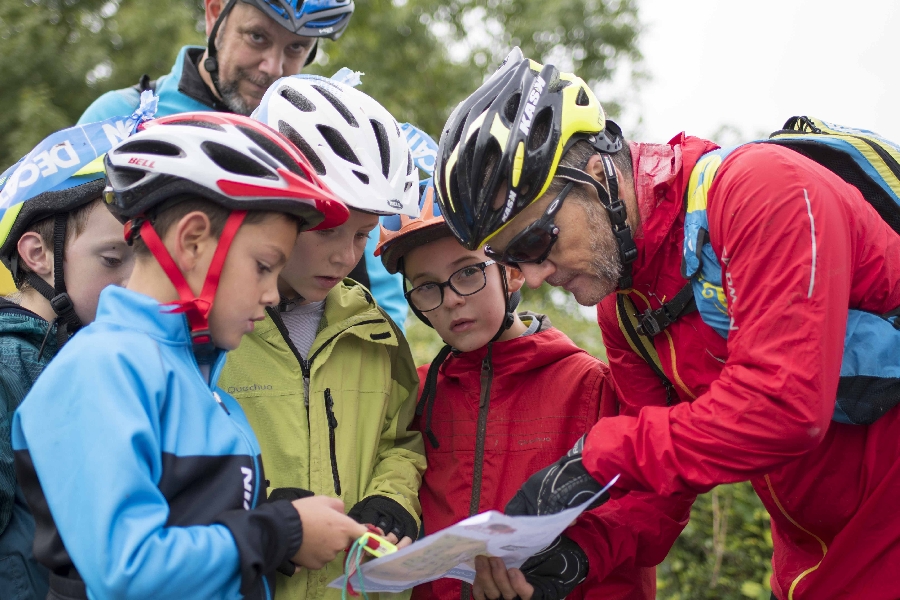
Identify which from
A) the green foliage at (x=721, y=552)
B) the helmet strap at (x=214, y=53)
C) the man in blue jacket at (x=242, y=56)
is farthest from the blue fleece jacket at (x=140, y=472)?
the green foliage at (x=721, y=552)

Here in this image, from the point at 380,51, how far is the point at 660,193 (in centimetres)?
1207

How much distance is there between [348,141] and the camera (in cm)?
301

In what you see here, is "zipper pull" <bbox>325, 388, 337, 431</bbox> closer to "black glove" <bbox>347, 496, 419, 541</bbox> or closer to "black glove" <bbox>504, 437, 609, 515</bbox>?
"black glove" <bbox>347, 496, 419, 541</bbox>

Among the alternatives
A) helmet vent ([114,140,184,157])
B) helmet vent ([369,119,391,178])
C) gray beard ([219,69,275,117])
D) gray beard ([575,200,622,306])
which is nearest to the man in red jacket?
gray beard ([575,200,622,306])

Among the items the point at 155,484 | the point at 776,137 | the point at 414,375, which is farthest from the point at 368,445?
the point at 776,137

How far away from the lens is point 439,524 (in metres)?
3.20

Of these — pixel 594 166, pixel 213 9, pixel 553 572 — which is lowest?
pixel 553 572

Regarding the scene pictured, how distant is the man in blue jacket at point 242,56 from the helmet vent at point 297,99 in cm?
152

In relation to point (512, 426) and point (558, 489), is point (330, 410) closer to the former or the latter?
point (512, 426)

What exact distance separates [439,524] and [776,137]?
188 centimetres

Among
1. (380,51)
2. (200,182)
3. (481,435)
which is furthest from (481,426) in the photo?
(380,51)

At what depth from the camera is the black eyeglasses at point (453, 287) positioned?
3365 mm

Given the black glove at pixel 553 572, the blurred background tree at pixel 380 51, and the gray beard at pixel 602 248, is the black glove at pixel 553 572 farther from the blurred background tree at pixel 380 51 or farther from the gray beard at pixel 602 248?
the blurred background tree at pixel 380 51

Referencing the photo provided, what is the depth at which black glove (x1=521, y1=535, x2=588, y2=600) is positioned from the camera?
2.88 meters
